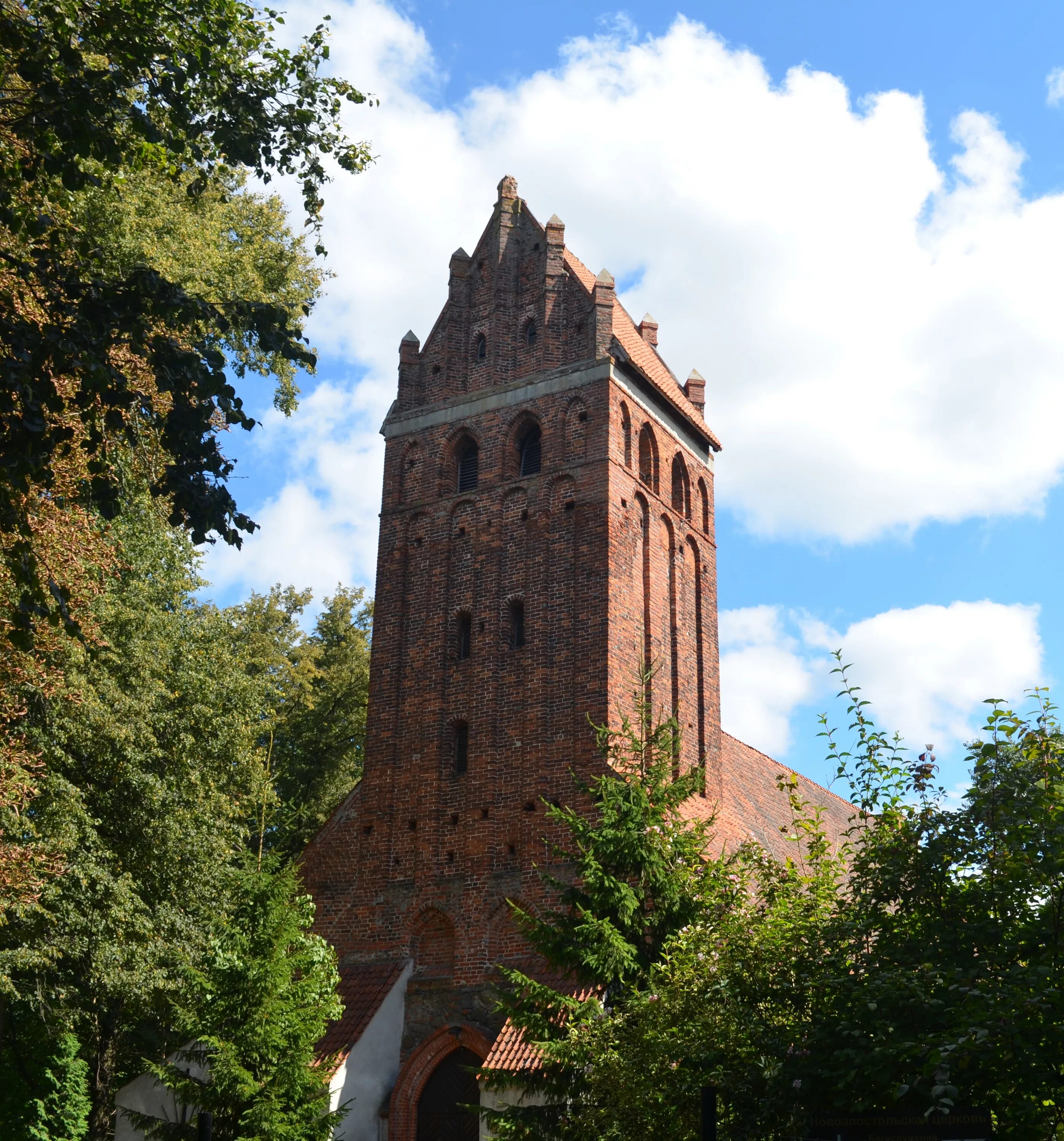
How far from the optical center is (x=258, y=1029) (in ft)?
52.3

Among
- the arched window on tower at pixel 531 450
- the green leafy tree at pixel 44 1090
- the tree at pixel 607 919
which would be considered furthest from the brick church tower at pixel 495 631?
the green leafy tree at pixel 44 1090

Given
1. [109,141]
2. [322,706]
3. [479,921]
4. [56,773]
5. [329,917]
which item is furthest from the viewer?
[322,706]

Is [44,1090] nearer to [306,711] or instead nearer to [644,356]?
[306,711]

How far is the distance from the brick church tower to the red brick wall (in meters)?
0.04

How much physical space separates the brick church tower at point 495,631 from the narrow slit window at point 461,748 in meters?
0.04

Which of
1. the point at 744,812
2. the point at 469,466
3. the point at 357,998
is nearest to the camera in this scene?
the point at 357,998

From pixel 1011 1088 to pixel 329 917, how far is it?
1476cm

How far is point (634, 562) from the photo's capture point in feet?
77.0

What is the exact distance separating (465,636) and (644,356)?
6985mm

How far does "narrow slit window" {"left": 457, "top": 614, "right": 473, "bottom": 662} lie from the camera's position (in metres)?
23.4

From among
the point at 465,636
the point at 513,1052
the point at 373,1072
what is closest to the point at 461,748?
the point at 465,636

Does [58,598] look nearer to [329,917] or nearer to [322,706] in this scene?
[329,917]

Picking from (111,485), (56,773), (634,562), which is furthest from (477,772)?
(111,485)

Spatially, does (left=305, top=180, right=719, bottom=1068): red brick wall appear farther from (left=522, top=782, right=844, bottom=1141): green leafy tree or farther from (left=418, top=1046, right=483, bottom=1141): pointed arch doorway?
(left=522, top=782, right=844, bottom=1141): green leafy tree
